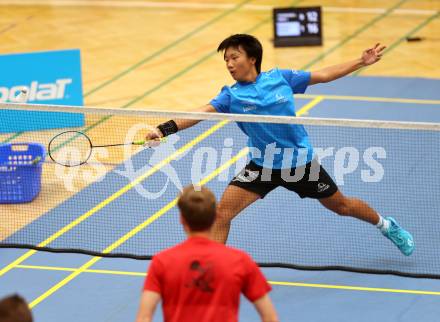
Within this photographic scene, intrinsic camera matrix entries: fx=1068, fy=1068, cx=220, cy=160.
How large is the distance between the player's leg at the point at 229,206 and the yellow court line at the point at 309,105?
4.99 metres

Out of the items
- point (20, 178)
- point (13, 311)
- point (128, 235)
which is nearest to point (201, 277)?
point (13, 311)

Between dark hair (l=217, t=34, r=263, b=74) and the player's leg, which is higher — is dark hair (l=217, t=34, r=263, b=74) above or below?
above

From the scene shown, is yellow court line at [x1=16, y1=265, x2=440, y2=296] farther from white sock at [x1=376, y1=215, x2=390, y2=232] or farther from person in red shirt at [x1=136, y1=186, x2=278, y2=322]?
person in red shirt at [x1=136, y1=186, x2=278, y2=322]

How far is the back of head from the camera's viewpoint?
498cm

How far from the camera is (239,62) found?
8.86 meters

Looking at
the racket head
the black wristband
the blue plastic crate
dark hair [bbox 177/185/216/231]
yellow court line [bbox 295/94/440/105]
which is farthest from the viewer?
yellow court line [bbox 295/94/440/105]

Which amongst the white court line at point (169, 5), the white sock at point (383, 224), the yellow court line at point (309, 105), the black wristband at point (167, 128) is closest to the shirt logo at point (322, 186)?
the white sock at point (383, 224)

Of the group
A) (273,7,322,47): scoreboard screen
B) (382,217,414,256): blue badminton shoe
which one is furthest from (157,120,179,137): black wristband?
(273,7,322,47): scoreboard screen

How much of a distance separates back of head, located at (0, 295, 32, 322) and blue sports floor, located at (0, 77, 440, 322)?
3.82m

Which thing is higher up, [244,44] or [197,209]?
[244,44]

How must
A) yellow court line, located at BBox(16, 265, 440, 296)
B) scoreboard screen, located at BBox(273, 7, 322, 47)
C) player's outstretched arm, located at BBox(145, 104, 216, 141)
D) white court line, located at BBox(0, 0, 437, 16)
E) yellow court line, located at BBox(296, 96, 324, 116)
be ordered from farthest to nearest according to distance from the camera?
white court line, located at BBox(0, 0, 437, 16) < scoreboard screen, located at BBox(273, 7, 322, 47) < yellow court line, located at BBox(296, 96, 324, 116) < yellow court line, located at BBox(16, 265, 440, 296) < player's outstretched arm, located at BBox(145, 104, 216, 141)

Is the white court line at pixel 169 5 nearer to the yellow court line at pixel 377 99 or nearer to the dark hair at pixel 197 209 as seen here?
the yellow court line at pixel 377 99

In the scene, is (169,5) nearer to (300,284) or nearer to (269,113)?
(269,113)

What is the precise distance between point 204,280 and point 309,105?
8662 millimetres
